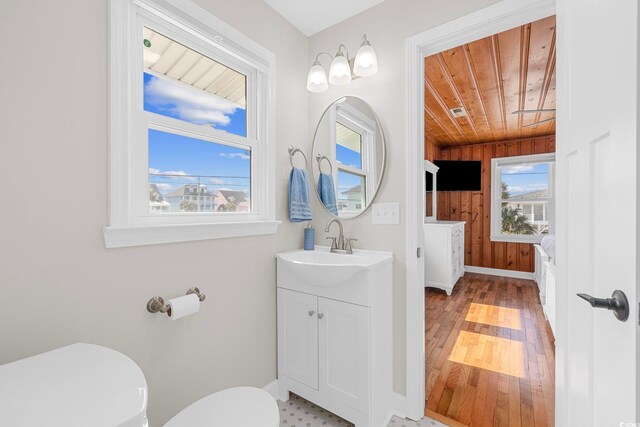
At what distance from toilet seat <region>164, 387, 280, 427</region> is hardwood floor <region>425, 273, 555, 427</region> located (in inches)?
43.6

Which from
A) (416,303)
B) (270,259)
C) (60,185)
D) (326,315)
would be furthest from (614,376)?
(60,185)

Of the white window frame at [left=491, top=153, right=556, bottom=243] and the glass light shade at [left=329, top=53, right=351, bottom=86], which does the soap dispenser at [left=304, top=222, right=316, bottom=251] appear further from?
the white window frame at [left=491, top=153, right=556, bottom=243]

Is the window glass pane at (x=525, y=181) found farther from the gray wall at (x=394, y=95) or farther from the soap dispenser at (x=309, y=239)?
the soap dispenser at (x=309, y=239)

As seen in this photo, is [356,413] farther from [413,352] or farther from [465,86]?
[465,86]

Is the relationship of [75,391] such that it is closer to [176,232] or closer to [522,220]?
[176,232]

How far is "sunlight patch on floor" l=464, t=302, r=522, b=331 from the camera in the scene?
2.91 meters

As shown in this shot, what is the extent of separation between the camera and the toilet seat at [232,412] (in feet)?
3.29

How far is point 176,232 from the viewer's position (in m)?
1.30

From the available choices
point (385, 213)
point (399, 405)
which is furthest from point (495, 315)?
point (385, 213)

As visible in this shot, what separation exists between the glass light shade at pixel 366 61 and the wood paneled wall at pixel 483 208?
11.4 ft

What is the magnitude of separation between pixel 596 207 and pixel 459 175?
192 inches

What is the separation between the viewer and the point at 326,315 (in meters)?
1.57

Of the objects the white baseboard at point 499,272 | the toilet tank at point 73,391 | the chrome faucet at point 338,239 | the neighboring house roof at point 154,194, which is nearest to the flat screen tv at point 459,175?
the white baseboard at point 499,272

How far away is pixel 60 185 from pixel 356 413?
164cm
